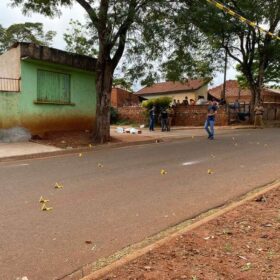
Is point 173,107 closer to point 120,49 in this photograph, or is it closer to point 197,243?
point 120,49

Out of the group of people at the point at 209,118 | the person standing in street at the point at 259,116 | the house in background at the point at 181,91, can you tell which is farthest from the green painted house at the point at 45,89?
the house in background at the point at 181,91

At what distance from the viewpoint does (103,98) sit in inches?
636

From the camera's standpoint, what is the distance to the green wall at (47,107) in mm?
15570

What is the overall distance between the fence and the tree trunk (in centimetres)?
303

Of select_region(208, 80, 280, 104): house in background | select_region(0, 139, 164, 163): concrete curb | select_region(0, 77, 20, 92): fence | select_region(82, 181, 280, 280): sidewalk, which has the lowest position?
select_region(0, 139, 164, 163): concrete curb

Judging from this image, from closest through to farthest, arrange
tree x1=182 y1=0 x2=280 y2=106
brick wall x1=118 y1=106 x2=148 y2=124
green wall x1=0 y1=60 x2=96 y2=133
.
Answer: green wall x1=0 y1=60 x2=96 y2=133 → tree x1=182 y1=0 x2=280 y2=106 → brick wall x1=118 y1=106 x2=148 y2=124

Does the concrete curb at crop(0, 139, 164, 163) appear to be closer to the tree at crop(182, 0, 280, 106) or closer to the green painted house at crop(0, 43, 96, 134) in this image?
the green painted house at crop(0, 43, 96, 134)

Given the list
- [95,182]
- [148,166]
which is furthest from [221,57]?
[95,182]

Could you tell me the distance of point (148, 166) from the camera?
1008cm

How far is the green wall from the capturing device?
51.1ft

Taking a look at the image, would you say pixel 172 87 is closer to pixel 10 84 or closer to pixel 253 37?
pixel 253 37

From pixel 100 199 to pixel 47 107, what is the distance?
10.9 metres

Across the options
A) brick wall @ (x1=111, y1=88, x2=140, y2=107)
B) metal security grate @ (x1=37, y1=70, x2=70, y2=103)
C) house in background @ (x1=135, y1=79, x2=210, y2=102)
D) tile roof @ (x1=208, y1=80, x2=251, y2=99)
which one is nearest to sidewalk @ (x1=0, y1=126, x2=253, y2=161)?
metal security grate @ (x1=37, y1=70, x2=70, y2=103)

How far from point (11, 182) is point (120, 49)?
30.0 ft
